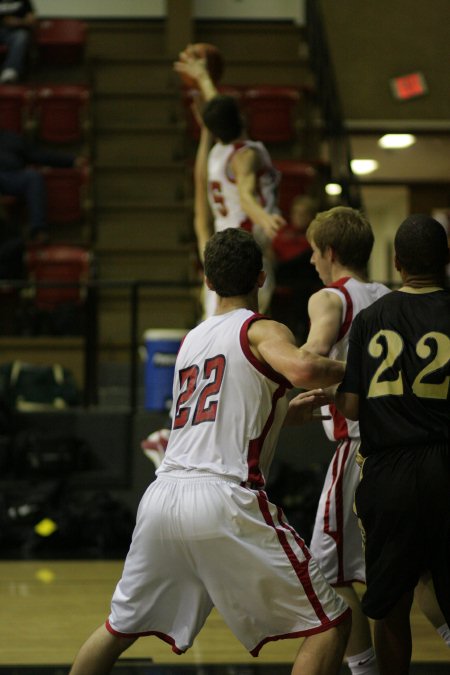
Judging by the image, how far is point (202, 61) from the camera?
666 centimetres

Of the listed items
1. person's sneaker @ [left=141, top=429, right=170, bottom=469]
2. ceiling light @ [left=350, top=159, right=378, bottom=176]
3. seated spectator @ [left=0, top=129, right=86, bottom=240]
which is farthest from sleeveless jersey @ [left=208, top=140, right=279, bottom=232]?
ceiling light @ [left=350, top=159, right=378, bottom=176]

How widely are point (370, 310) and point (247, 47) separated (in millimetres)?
8541

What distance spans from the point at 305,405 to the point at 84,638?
74.2 inches

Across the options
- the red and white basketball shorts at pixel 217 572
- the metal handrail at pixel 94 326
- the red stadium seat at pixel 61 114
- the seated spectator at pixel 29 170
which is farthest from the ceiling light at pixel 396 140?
the red and white basketball shorts at pixel 217 572

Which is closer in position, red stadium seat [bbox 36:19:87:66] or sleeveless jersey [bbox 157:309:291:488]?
sleeveless jersey [bbox 157:309:291:488]

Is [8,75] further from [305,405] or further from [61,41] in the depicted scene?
[305,405]

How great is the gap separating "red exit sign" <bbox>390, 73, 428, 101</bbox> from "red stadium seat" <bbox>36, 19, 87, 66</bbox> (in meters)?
3.05

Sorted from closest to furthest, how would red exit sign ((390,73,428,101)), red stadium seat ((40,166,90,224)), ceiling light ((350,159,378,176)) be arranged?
red stadium seat ((40,166,90,224)) → red exit sign ((390,73,428,101)) → ceiling light ((350,159,378,176))

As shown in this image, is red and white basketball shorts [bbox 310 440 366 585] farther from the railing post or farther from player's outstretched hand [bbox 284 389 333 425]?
the railing post

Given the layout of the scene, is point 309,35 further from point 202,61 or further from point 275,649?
point 275,649

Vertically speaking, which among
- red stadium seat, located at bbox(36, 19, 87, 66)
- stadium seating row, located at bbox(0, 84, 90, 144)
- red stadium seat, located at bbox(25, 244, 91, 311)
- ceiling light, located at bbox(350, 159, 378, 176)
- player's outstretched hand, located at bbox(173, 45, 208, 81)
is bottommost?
red stadium seat, located at bbox(25, 244, 91, 311)

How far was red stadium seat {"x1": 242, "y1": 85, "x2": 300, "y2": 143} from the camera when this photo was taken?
1013 centimetres

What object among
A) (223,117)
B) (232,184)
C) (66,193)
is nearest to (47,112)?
(66,193)

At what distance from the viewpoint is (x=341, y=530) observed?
3803 millimetres
